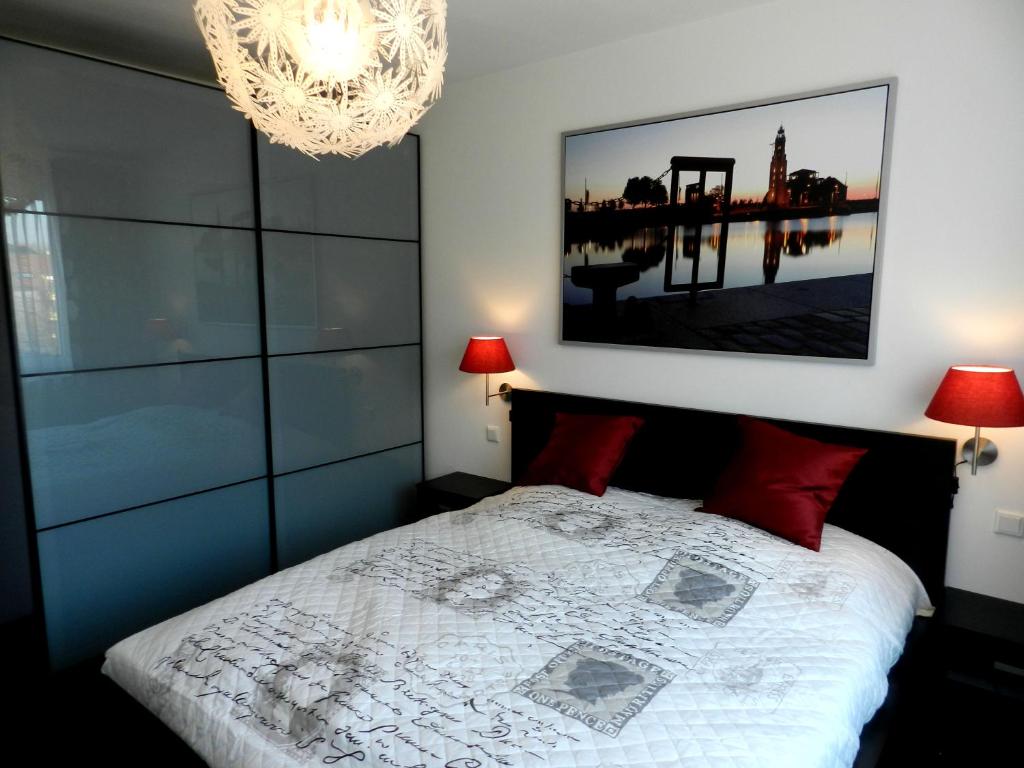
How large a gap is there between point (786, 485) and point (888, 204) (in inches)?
41.7

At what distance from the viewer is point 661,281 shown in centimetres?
291

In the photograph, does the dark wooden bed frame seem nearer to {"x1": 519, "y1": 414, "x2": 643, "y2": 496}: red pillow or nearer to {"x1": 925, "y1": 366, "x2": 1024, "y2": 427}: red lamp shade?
{"x1": 519, "y1": 414, "x2": 643, "y2": 496}: red pillow

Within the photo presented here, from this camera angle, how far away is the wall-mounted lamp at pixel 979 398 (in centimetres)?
202

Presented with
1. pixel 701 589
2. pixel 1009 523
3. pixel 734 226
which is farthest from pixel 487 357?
pixel 1009 523

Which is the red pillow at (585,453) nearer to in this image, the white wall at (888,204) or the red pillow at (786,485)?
the white wall at (888,204)

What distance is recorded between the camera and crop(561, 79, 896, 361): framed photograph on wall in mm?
2414

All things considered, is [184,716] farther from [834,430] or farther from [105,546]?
[834,430]

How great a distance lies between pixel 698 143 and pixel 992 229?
1100 millimetres

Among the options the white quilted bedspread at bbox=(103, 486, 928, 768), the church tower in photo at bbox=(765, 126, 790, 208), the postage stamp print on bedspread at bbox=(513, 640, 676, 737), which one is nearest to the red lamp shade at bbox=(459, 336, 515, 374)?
the white quilted bedspread at bbox=(103, 486, 928, 768)

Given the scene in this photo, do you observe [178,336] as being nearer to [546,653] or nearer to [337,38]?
[337,38]

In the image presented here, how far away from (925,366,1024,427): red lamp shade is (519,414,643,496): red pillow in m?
1.17

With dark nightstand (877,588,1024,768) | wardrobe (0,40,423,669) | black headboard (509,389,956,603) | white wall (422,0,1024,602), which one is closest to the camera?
dark nightstand (877,588,1024,768)

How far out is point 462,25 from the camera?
2.73 meters

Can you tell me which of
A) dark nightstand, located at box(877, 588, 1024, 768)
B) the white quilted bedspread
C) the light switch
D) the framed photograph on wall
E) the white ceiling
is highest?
the white ceiling
